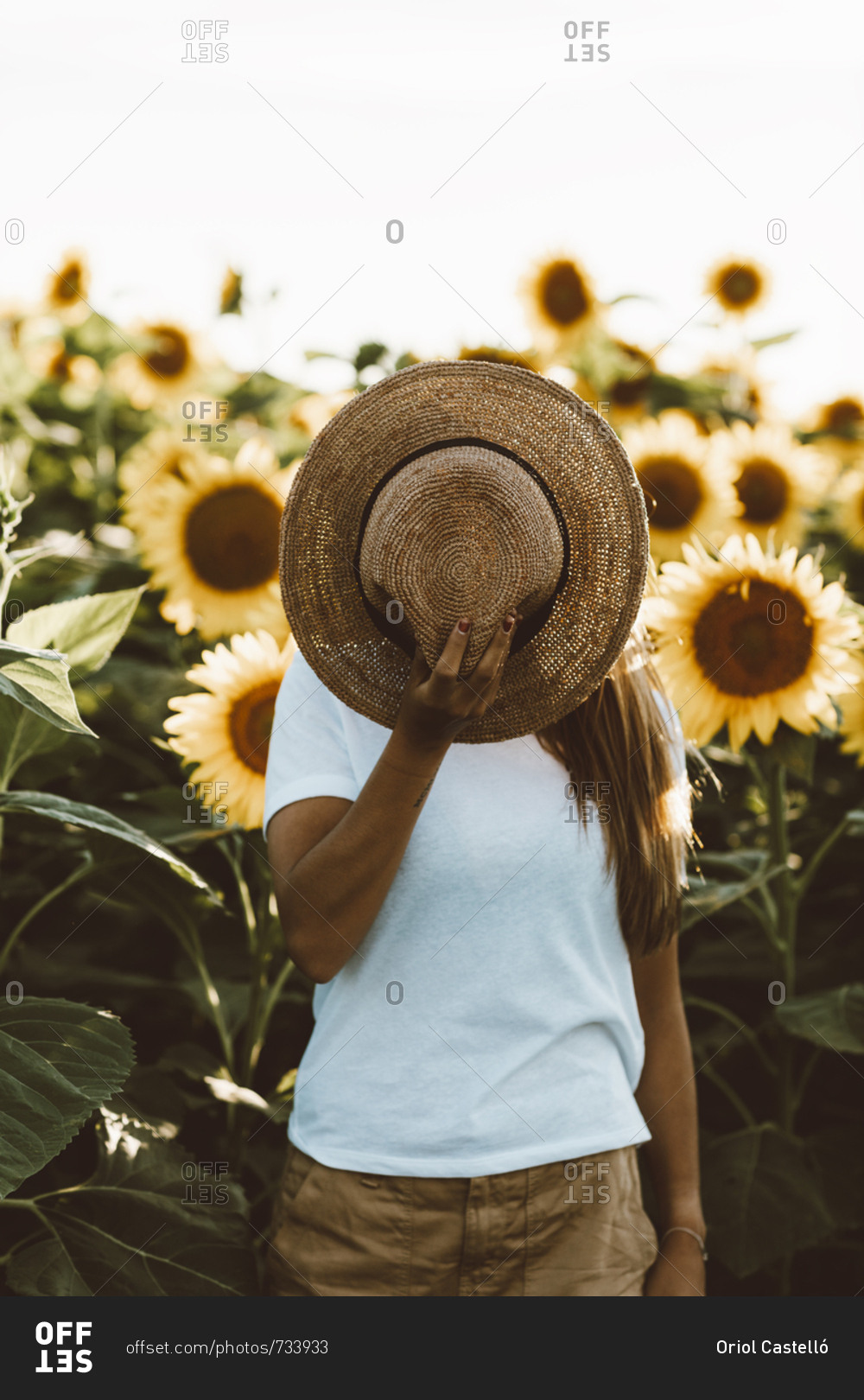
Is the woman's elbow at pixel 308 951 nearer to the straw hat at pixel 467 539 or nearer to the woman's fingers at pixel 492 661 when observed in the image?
the straw hat at pixel 467 539

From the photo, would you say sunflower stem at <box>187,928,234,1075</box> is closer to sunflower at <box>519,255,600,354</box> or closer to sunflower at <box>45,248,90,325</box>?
sunflower at <box>519,255,600,354</box>

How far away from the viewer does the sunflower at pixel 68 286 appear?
4480 millimetres

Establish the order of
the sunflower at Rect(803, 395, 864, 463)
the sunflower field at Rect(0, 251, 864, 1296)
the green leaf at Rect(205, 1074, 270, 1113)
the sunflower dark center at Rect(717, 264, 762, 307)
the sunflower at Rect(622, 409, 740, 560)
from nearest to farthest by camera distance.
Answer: the sunflower field at Rect(0, 251, 864, 1296)
the green leaf at Rect(205, 1074, 270, 1113)
the sunflower at Rect(622, 409, 740, 560)
the sunflower at Rect(803, 395, 864, 463)
the sunflower dark center at Rect(717, 264, 762, 307)

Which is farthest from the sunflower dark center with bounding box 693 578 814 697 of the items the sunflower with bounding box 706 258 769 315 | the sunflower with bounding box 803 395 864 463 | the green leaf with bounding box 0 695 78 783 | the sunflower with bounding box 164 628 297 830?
Result: the sunflower with bounding box 706 258 769 315

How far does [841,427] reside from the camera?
13.0ft

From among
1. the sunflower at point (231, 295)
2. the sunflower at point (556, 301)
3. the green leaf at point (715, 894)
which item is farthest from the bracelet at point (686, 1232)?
the sunflower at point (556, 301)

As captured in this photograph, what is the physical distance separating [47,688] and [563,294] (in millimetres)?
3161

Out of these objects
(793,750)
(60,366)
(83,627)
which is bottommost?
(793,750)

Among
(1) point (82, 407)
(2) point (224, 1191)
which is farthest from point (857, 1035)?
(1) point (82, 407)

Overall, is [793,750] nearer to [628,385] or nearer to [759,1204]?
[759,1204]

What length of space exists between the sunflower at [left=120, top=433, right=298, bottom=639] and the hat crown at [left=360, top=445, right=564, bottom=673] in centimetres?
114

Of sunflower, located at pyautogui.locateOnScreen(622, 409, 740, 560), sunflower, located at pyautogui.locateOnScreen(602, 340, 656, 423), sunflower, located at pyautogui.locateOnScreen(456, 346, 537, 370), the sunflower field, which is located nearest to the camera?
the sunflower field

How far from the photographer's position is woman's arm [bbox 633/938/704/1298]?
165 centimetres

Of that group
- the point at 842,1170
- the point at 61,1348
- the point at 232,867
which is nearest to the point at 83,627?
the point at 232,867
